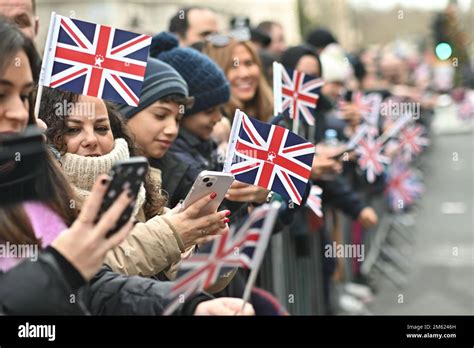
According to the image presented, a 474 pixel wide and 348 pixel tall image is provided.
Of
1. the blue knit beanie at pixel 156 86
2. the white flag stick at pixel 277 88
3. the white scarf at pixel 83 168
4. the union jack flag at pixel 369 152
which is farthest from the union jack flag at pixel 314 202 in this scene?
the union jack flag at pixel 369 152

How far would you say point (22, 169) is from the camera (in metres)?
2.95

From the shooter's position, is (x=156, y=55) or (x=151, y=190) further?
(x=156, y=55)

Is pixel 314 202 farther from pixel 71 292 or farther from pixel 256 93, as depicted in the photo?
pixel 71 292

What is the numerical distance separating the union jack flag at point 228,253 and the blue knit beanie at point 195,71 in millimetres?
1688

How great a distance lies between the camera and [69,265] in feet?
8.64

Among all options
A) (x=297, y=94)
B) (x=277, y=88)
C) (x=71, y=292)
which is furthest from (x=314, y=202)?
(x=71, y=292)

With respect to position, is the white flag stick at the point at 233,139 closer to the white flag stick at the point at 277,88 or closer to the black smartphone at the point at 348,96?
the white flag stick at the point at 277,88

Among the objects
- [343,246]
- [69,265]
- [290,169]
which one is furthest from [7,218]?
[343,246]

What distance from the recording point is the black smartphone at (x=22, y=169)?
2924 millimetres

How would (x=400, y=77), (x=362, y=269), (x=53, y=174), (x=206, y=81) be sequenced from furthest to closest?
1. (x=400, y=77)
2. (x=362, y=269)
3. (x=206, y=81)
4. (x=53, y=174)

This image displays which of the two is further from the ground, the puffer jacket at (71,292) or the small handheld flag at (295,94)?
the small handheld flag at (295,94)
